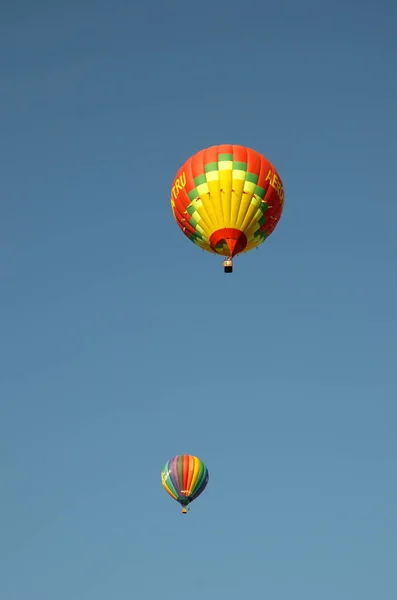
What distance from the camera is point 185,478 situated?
274 ft

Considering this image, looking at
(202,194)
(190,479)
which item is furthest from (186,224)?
(190,479)

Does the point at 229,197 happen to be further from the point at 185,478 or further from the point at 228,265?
the point at 185,478

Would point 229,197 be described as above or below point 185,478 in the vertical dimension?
below

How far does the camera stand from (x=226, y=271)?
5869 centimetres

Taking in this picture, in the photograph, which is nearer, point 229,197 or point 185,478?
point 229,197

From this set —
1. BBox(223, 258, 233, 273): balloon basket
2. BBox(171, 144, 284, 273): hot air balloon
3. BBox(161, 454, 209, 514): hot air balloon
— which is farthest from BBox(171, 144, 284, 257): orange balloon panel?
BBox(161, 454, 209, 514): hot air balloon

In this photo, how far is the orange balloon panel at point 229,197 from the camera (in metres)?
58.2

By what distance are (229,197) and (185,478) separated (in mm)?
30131

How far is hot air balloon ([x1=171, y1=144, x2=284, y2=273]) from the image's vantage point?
191 feet

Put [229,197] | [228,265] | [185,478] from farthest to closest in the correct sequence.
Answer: [185,478] < [228,265] < [229,197]

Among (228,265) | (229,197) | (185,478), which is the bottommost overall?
(228,265)

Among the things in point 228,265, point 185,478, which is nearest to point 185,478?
point 185,478

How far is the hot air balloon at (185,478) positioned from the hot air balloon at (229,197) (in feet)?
90.3

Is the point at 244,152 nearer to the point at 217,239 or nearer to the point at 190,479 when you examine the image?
the point at 217,239
